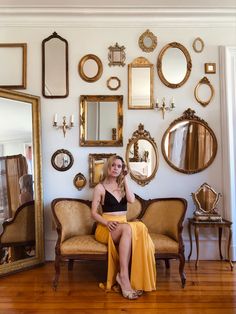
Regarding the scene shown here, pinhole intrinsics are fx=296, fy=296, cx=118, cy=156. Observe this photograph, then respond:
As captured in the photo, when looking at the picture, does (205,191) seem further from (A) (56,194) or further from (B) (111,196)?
(A) (56,194)

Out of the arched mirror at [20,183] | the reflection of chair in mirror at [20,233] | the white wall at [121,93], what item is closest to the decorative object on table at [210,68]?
the white wall at [121,93]

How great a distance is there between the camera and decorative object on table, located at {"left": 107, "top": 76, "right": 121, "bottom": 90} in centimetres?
379

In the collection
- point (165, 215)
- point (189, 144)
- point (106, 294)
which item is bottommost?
point (106, 294)

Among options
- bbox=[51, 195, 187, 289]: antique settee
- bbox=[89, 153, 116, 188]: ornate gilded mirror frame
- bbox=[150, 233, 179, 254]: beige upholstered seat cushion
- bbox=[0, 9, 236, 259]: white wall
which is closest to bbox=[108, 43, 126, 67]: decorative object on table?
bbox=[0, 9, 236, 259]: white wall

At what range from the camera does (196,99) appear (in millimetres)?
3787

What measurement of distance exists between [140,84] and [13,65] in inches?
64.8

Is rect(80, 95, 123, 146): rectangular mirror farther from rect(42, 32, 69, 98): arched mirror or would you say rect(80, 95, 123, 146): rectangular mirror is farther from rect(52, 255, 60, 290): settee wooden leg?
rect(52, 255, 60, 290): settee wooden leg

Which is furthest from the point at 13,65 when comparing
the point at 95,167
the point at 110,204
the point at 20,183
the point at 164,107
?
the point at 110,204

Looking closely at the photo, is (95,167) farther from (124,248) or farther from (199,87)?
(199,87)

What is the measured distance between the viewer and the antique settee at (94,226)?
2816 mm

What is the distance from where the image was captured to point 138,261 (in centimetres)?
266

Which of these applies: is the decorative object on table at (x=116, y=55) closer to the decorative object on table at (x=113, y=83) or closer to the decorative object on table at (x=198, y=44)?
the decorative object on table at (x=113, y=83)
